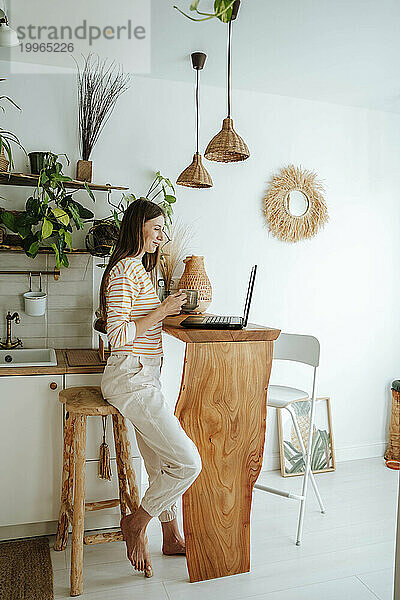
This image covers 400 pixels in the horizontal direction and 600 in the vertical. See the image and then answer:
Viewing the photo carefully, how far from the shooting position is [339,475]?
3.86 m

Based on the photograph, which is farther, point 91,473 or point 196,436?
point 91,473

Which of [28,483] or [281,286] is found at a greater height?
[281,286]

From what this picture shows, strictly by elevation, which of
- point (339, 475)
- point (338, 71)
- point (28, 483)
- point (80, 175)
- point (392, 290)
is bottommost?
point (339, 475)

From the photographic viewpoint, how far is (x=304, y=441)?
155 inches

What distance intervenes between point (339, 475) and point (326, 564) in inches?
49.1

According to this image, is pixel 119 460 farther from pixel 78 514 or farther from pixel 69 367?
pixel 69 367

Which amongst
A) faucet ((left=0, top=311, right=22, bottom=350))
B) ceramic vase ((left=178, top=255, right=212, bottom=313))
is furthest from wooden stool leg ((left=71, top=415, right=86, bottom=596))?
ceramic vase ((left=178, top=255, right=212, bottom=313))

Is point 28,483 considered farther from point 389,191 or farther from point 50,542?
point 389,191

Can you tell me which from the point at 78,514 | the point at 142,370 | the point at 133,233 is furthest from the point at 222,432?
the point at 133,233

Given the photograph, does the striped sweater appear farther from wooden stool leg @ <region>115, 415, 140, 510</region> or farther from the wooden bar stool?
wooden stool leg @ <region>115, 415, 140, 510</region>

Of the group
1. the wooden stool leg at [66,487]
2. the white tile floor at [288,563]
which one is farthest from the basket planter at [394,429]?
the wooden stool leg at [66,487]

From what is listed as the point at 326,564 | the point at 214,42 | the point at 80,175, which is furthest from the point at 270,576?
the point at 214,42

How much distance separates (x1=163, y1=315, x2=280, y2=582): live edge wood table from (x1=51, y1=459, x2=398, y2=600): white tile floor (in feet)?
0.45

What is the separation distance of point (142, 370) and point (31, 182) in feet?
4.61
